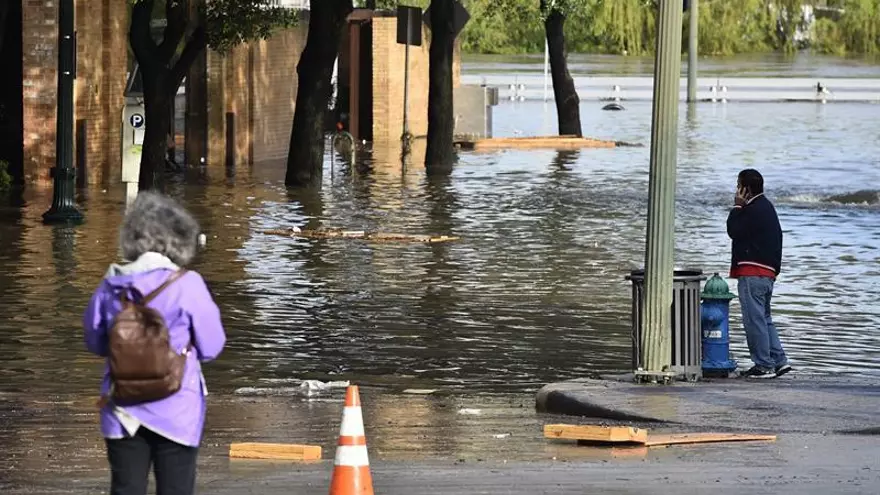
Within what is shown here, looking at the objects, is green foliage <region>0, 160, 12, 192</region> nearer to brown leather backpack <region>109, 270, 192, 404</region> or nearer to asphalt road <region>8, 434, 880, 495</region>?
asphalt road <region>8, 434, 880, 495</region>

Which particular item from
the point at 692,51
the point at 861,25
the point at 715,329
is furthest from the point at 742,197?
the point at 861,25

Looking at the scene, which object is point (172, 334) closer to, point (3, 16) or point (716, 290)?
point (716, 290)

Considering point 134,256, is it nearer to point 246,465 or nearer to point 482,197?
point 246,465

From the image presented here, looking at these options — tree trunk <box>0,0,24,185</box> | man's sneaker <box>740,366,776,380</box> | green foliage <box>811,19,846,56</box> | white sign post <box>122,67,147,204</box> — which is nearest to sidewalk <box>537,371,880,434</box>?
man's sneaker <box>740,366,776,380</box>

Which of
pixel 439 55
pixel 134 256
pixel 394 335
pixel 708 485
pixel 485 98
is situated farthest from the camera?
pixel 485 98

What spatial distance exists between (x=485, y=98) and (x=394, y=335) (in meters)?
33.1

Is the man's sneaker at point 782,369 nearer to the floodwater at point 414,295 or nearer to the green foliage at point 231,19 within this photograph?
the floodwater at point 414,295

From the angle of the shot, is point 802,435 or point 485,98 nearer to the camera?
point 802,435

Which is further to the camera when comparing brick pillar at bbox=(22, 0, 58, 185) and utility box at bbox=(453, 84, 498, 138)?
utility box at bbox=(453, 84, 498, 138)

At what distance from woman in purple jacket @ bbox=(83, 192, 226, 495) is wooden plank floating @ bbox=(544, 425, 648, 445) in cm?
421

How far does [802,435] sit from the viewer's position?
36.6ft

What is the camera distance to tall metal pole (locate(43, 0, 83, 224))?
23.0m

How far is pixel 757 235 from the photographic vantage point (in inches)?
549

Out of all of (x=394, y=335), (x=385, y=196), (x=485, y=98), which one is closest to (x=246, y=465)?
(x=394, y=335)
